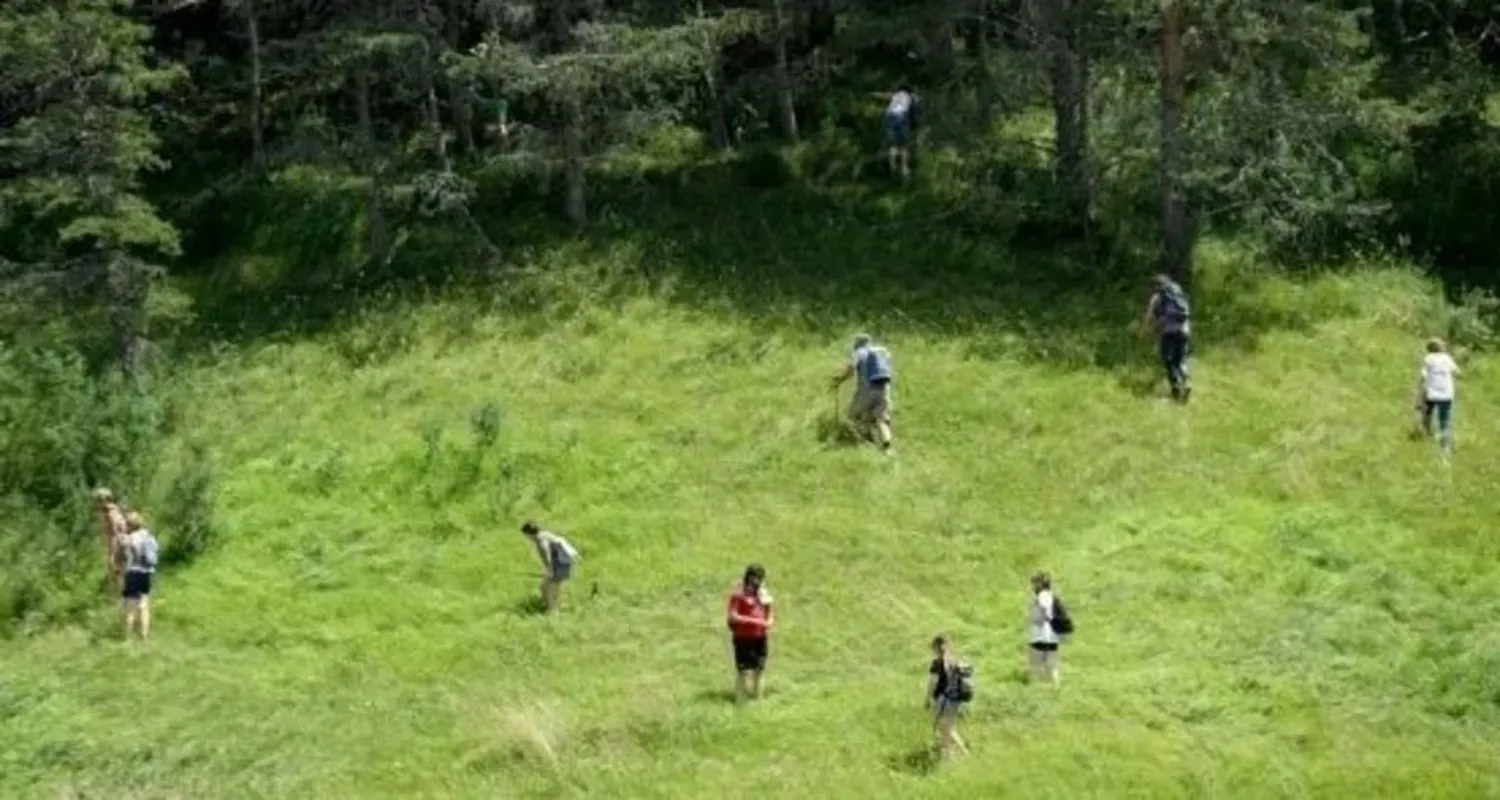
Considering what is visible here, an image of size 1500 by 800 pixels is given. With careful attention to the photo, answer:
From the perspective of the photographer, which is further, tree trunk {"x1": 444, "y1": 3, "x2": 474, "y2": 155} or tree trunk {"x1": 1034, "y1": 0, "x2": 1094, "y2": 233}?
tree trunk {"x1": 444, "y1": 3, "x2": 474, "y2": 155}

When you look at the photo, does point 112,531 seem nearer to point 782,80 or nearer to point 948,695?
point 948,695

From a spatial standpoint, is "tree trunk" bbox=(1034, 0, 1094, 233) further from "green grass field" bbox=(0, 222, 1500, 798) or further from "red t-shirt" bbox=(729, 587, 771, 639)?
"red t-shirt" bbox=(729, 587, 771, 639)

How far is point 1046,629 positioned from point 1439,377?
8.31 metres

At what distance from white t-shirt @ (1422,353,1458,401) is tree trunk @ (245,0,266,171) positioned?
2149cm

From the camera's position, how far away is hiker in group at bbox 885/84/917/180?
106ft

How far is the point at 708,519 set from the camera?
2297cm

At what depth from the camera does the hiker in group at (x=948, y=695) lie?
16.9 m

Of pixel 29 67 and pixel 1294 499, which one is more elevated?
pixel 29 67

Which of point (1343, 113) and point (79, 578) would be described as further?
point (1343, 113)

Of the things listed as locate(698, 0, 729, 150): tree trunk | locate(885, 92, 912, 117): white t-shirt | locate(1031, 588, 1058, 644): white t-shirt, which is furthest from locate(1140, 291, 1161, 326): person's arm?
locate(698, 0, 729, 150): tree trunk

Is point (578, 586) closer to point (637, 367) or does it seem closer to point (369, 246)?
point (637, 367)

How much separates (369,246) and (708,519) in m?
11.8

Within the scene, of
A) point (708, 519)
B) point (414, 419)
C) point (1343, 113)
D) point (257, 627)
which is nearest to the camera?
point (257, 627)

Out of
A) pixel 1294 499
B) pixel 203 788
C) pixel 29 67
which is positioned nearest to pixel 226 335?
pixel 29 67
